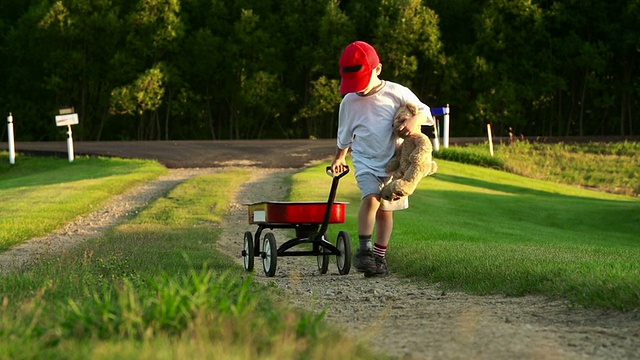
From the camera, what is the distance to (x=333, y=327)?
257 inches

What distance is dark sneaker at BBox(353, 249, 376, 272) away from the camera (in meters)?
10.5

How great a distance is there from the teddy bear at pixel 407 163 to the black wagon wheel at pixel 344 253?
0.96 meters

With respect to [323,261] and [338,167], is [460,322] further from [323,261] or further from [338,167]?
[323,261]

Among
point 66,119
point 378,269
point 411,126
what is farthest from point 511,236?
point 66,119

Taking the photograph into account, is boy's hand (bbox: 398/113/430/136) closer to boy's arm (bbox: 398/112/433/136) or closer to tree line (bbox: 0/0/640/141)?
boy's arm (bbox: 398/112/433/136)

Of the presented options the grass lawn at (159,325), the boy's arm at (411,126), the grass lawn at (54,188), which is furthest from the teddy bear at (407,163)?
the grass lawn at (54,188)

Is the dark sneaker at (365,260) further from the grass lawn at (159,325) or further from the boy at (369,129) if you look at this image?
the grass lawn at (159,325)

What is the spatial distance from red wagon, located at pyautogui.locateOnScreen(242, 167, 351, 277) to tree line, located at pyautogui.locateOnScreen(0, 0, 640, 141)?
38455 millimetres

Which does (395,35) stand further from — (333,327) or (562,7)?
(333,327)

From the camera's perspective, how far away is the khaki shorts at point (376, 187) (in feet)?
34.2

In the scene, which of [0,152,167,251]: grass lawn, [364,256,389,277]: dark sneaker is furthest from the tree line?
[364,256,389,277]: dark sneaker

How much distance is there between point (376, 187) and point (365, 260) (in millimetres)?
710

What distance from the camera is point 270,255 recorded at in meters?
10.9

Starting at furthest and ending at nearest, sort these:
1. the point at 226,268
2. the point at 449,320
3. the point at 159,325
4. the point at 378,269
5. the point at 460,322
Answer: the point at 226,268 < the point at 378,269 < the point at 449,320 < the point at 460,322 < the point at 159,325
